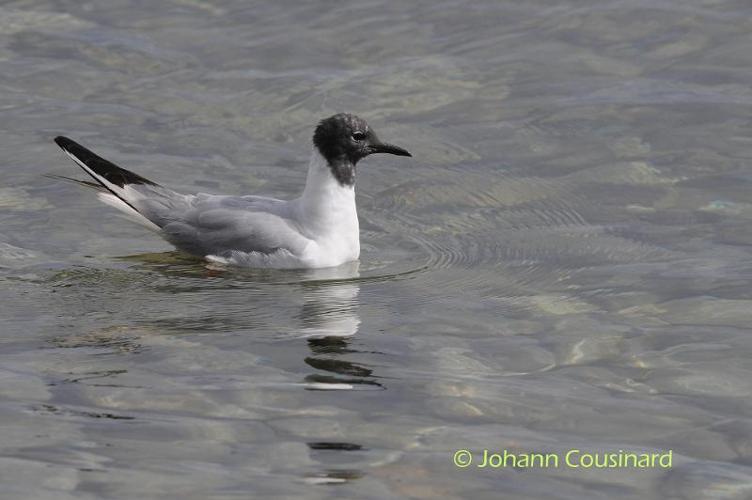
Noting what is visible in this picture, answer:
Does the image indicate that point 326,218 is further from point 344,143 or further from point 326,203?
point 344,143

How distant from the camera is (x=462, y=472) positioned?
20.1ft

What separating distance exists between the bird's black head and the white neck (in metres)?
0.06

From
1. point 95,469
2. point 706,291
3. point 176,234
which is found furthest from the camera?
point 176,234

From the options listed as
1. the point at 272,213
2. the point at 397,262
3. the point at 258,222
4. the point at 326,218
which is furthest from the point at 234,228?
the point at 397,262

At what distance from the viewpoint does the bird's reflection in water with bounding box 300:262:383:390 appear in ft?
24.0

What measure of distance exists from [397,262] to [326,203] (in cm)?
69

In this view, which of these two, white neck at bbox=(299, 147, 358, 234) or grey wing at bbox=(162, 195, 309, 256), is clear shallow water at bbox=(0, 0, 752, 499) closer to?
grey wing at bbox=(162, 195, 309, 256)

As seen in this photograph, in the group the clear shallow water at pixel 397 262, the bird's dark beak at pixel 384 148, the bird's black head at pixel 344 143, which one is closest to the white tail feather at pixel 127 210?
the clear shallow water at pixel 397 262

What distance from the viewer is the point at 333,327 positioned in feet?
27.3

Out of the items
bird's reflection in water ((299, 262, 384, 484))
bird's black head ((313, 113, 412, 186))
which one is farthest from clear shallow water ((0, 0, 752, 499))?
bird's black head ((313, 113, 412, 186))

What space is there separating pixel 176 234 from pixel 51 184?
1752 millimetres

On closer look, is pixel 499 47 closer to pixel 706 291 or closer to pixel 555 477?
pixel 706 291

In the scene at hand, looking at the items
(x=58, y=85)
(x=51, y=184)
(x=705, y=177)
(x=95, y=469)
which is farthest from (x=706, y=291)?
(x=58, y=85)

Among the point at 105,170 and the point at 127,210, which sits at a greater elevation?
the point at 105,170
